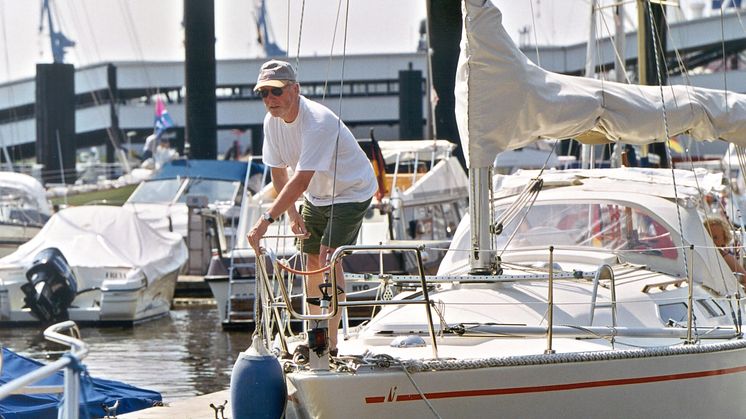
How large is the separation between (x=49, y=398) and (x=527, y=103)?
403cm

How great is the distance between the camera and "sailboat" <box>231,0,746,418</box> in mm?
7137

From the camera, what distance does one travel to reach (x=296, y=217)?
802cm

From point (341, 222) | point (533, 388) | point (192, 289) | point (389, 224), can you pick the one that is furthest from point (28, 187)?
point (533, 388)

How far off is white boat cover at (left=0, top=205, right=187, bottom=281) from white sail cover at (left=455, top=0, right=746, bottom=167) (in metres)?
12.3

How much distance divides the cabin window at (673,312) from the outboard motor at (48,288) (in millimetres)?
12862

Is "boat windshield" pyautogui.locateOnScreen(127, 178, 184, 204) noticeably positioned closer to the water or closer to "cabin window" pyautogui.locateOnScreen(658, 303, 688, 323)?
the water

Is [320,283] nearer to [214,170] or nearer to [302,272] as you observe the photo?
[302,272]

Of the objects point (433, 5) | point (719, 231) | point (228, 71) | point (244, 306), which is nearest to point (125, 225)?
point (244, 306)

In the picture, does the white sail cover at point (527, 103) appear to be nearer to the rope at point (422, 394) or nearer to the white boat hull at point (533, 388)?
the white boat hull at point (533, 388)

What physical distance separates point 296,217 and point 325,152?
1.66 feet

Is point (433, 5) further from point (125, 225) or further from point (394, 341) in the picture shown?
point (394, 341)

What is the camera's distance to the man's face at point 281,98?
775 cm

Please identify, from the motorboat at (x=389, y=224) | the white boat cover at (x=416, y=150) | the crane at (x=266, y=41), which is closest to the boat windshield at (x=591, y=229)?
the motorboat at (x=389, y=224)

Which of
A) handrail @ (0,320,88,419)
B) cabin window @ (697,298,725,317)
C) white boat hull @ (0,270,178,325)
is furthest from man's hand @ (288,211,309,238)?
white boat hull @ (0,270,178,325)
